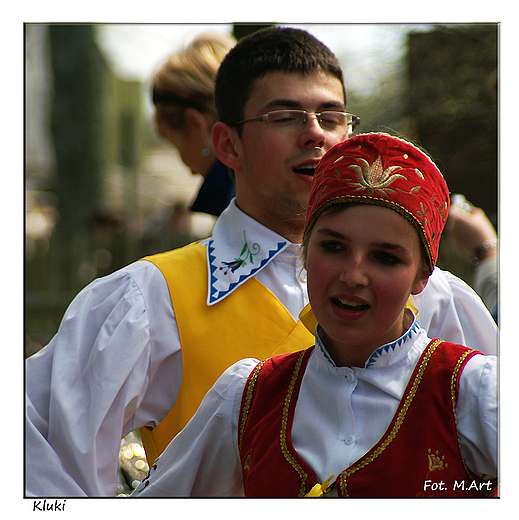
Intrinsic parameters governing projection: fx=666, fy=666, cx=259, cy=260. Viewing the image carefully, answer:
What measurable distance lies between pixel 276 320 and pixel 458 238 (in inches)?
58.5

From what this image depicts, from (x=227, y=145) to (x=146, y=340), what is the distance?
0.79 metres

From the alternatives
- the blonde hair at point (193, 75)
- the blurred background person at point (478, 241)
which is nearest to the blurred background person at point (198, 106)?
the blonde hair at point (193, 75)

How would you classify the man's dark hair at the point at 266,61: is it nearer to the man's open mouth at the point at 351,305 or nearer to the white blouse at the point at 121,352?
the white blouse at the point at 121,352

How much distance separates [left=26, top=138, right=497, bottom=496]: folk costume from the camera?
201 cm

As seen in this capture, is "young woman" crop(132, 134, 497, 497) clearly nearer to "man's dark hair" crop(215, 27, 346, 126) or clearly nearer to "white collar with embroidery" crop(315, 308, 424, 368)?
"white collar with embroidery" crop(315, 308, 424, 368)

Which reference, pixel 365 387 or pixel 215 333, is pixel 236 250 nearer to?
pixel 215 333

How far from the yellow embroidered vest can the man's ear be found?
0.46 m

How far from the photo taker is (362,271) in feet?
4.92

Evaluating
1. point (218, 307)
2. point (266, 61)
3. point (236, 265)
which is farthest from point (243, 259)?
point (266, 61)

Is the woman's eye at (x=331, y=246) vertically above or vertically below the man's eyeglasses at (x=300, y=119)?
below

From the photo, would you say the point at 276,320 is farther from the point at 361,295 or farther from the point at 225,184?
the point at 225,184

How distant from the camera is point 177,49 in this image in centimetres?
346

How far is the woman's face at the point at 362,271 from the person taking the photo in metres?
1.51

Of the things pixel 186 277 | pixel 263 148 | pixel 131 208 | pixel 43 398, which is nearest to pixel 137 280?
pixel 186 277
